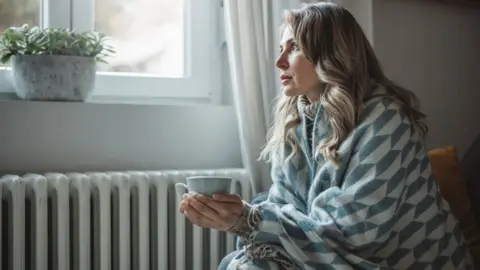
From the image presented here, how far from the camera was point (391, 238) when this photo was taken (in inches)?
56.0

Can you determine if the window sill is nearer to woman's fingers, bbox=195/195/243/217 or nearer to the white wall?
the white wall

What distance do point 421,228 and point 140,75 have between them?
106 cm

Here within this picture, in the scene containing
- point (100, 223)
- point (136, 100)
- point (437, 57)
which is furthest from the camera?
point (437, 57)

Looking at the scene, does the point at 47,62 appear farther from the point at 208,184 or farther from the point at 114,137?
the point at 208,184

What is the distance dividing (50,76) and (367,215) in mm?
1012

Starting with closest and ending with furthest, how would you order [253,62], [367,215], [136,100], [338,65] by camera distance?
1. [367,215]
2. [338,65]
3. [253,62]
4. [136,100]

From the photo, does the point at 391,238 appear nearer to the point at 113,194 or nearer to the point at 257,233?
the point at 257,233

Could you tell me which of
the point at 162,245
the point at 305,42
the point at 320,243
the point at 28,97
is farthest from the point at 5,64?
the point at 320,243

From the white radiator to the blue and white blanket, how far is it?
0.43 metres

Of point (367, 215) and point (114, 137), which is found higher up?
point (114, 137)

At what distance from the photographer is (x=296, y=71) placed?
1523 mm

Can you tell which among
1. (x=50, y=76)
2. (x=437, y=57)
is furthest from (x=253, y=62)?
(x=437, y=57)

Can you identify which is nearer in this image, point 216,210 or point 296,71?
point 216,210

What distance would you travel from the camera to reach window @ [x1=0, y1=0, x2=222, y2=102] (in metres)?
2.02
